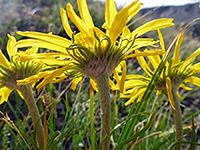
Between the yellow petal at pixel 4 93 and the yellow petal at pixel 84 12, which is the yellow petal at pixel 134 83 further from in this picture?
the yellow petal at pixel 4 93

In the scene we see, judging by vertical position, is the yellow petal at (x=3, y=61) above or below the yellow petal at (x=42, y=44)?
below

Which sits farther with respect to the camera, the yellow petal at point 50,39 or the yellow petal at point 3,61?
the yellow petal at point 3,61

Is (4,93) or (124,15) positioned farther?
(4,93)

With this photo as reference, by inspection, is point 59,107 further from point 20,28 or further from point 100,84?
point 20,28

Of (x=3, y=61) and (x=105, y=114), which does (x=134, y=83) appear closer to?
(x=105, y=114)

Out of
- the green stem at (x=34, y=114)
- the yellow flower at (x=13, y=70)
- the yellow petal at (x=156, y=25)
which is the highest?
the yellow petal at (x=156, y=25)

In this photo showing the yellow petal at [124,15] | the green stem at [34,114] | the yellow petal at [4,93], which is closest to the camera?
the yellow petal at [124,15]

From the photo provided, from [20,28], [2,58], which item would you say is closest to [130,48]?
[2,58]

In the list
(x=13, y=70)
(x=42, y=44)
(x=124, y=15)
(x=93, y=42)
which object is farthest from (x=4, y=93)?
(x=124, y=15)

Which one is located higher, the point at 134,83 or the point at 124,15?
the point at 124,15

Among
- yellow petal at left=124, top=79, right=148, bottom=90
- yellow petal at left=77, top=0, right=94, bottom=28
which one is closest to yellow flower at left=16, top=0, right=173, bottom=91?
yellow petal at left=77, top=0, right=94, bottom=28

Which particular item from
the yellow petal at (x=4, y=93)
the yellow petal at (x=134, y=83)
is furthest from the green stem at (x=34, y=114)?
the yellow petal at (x=134, y=83)
